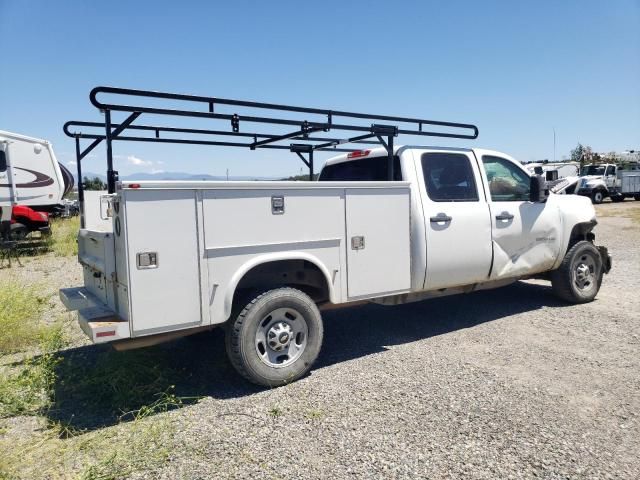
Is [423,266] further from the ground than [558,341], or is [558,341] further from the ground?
[423,266]

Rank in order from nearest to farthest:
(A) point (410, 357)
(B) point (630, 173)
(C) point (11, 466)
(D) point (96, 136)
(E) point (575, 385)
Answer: (C) point (11, 466) < (E) point (575, 385) < (A) point (410, 357) < (D) point (96, 136) < (B) point (630, 173)

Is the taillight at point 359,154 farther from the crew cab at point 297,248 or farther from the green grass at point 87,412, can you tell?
the green grass at point 87,412

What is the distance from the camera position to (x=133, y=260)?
345 cm

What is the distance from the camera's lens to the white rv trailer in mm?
13625

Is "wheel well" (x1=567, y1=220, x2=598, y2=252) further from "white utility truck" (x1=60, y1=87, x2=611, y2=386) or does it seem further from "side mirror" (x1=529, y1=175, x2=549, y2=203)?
"side mirror" (x1=529, y1=175, x2=549, y2=203)

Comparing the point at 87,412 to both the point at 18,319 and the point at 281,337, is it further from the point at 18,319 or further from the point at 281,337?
the point at 18,319

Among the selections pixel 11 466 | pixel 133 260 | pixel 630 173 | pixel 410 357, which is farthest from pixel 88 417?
pixel 630 173

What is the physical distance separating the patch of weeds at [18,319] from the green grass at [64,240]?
583 cm

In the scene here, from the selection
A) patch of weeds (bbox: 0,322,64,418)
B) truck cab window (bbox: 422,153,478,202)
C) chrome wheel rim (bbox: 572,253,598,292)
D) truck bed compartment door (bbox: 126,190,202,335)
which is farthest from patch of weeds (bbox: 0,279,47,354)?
chrome wheel rim (bbox: 572,253,598,292)

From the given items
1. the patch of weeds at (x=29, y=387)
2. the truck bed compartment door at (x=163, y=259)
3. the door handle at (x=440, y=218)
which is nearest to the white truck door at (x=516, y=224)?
the door handle at (x=440, y=218)

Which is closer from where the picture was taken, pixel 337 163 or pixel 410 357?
pixel 410 357

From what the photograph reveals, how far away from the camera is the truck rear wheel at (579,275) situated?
6.37 metres

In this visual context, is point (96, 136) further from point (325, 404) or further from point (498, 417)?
point (498, 417)

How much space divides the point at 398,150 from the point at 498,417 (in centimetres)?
280
